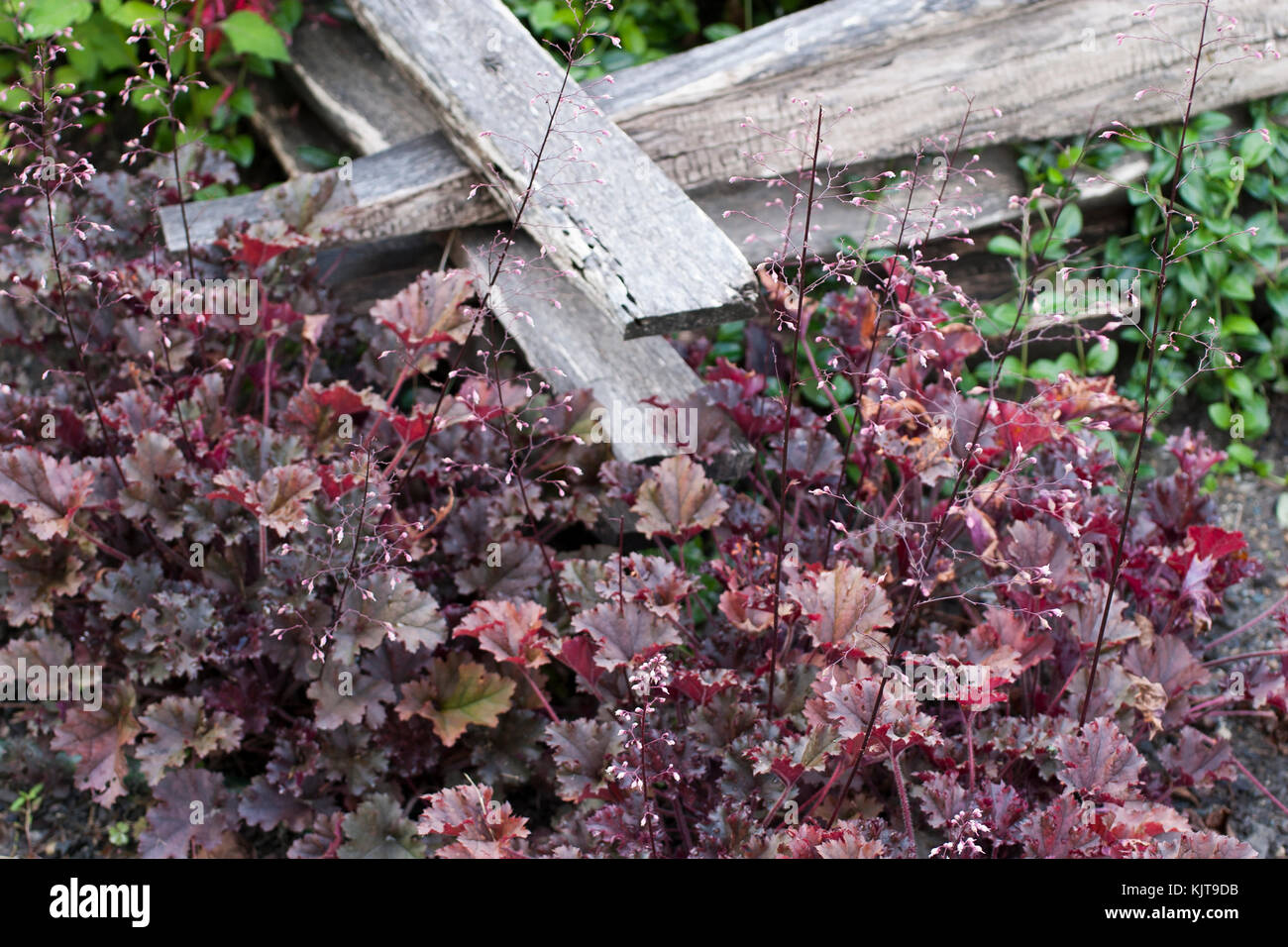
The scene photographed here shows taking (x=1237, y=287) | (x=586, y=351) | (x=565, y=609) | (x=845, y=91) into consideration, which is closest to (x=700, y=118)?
(x=845, y=91)

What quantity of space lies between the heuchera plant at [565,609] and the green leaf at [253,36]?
0.74 metres

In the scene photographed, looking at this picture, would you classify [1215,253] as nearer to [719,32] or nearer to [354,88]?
[719,32]

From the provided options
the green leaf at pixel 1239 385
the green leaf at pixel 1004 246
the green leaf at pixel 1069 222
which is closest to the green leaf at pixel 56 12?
the green leaf at pixel 1004 246

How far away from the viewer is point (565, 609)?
2488 mm

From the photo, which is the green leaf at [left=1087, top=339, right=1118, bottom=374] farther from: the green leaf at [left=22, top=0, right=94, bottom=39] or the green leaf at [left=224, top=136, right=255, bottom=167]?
the green leaf at [left=22, top=0, right=94, bottom=39]

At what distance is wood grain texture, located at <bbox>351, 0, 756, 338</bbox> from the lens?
8.38ft

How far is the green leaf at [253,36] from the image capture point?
3.24 m

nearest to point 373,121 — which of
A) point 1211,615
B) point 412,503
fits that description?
point 412,503

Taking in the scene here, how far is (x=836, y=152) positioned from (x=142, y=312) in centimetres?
199

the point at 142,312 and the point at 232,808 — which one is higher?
A: the point at 142,312

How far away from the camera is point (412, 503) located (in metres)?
2.78

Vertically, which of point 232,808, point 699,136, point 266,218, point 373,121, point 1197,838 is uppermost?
point 373,121

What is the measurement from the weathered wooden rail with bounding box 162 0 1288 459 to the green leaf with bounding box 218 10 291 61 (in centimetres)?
29

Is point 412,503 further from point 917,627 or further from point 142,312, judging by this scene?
point 917,627
